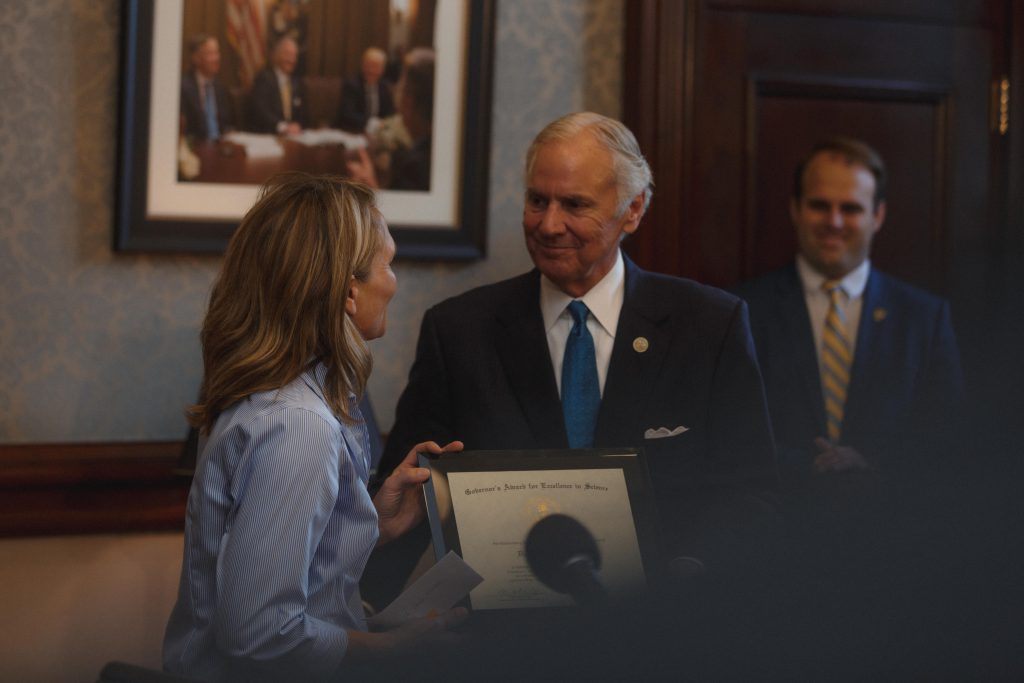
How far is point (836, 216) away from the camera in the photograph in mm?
3398

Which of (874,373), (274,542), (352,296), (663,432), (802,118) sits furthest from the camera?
(802,118)

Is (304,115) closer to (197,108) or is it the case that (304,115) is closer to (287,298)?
(197,108)

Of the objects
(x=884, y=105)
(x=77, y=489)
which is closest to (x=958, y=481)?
(x=77, y=489)

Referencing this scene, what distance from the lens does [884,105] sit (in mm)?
3799

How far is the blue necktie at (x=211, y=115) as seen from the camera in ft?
10.5

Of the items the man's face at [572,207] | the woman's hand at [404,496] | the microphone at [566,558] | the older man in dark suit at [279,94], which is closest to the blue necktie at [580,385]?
the man's face at [572,207]

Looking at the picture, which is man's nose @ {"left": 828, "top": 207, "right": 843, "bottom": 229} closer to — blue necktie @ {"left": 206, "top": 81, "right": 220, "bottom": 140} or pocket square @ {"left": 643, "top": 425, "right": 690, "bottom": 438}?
pocket square @ {"left": 643, "top": 425, "right": 690, "bottom": 438}

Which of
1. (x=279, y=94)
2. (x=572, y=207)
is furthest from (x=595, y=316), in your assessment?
(x=279, y=94)

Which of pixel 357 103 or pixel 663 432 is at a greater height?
pixel 357 103

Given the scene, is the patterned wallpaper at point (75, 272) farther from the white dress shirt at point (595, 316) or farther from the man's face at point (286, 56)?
the white dress shirt at point (595, 316)

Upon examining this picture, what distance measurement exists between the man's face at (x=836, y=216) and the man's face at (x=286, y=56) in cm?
165

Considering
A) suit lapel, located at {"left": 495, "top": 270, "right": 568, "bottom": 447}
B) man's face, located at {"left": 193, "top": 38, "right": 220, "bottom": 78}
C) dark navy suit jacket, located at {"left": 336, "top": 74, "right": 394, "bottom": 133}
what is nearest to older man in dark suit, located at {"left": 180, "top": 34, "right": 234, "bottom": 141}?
man's face, located at {"left": 193, "top": 38, "right": 220, "bottom": 78}

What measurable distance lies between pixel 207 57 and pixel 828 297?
6.65 ft

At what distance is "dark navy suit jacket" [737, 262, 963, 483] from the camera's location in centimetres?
319
